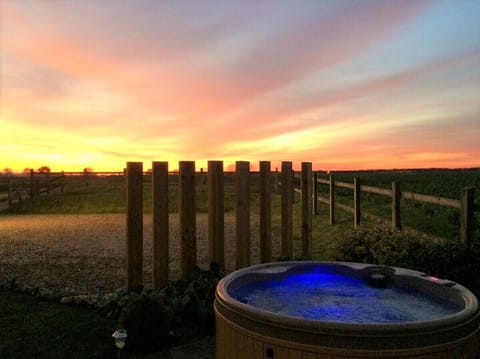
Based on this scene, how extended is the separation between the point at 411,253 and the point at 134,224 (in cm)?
333

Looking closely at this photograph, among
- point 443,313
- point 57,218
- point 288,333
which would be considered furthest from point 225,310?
point 57,218

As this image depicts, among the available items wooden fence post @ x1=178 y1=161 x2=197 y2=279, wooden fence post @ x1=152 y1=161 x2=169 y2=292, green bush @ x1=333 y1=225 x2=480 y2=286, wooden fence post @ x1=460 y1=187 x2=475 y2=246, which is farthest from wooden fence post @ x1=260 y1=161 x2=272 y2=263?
→ wooden fence post @ x1=460 y1=187 x2=475 y2=246

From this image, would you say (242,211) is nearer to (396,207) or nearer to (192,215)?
(192,215)

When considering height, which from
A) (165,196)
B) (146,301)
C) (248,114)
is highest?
(248,114)

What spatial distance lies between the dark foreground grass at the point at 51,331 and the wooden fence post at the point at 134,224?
1.94ft

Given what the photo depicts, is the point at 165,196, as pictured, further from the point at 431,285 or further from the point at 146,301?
the point at 431,285

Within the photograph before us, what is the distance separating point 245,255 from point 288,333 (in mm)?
3358

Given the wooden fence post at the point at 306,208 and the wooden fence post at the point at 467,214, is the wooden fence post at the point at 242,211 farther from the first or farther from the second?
the wooden fence post at the point at 467,214

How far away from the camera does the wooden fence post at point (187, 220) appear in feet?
16.9

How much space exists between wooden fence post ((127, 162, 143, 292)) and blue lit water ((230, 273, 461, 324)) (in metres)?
1.77

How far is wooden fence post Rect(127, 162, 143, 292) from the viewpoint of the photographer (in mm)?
4895

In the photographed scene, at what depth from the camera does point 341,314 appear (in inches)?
122

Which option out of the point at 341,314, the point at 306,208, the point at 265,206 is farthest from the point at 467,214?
the point at 341,314

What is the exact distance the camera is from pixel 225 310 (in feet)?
8.98
